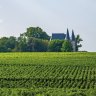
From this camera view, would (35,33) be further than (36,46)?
Yes

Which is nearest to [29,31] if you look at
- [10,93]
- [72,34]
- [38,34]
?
[38,34]

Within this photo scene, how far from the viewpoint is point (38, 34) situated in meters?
191

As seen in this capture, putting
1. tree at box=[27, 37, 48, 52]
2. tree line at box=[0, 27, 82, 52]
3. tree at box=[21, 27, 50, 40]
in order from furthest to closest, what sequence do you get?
tree at box=[21, 27, 50, 40]
tree at box=[27, 37, 48, 52]
tree line at box=[0, 27, 82, 52]

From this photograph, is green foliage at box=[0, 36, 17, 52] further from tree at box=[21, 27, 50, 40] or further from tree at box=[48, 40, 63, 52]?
tree at box=[21, 27, 50, 40]

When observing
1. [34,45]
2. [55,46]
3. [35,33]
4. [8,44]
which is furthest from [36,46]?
[35,33]

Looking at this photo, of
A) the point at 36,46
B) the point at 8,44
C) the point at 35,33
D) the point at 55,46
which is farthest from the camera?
the point at 35,33

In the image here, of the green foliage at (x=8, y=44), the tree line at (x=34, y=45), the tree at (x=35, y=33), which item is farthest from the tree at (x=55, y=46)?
the tree at (x=35, y=33)

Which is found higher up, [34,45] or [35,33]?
[35,33]

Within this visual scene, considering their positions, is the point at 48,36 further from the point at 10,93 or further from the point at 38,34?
the point at 10,93


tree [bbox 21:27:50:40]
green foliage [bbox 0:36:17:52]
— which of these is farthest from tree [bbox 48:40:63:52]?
tree [bbox 21:27:50:40]

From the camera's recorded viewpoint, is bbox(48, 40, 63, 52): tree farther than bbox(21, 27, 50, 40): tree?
No

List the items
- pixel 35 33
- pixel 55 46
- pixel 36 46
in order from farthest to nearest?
pixel 35 33 < pixel 36 46 < pixel 55 46

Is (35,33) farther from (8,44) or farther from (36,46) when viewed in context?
(36,46)

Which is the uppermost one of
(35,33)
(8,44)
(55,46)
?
(35,33)
